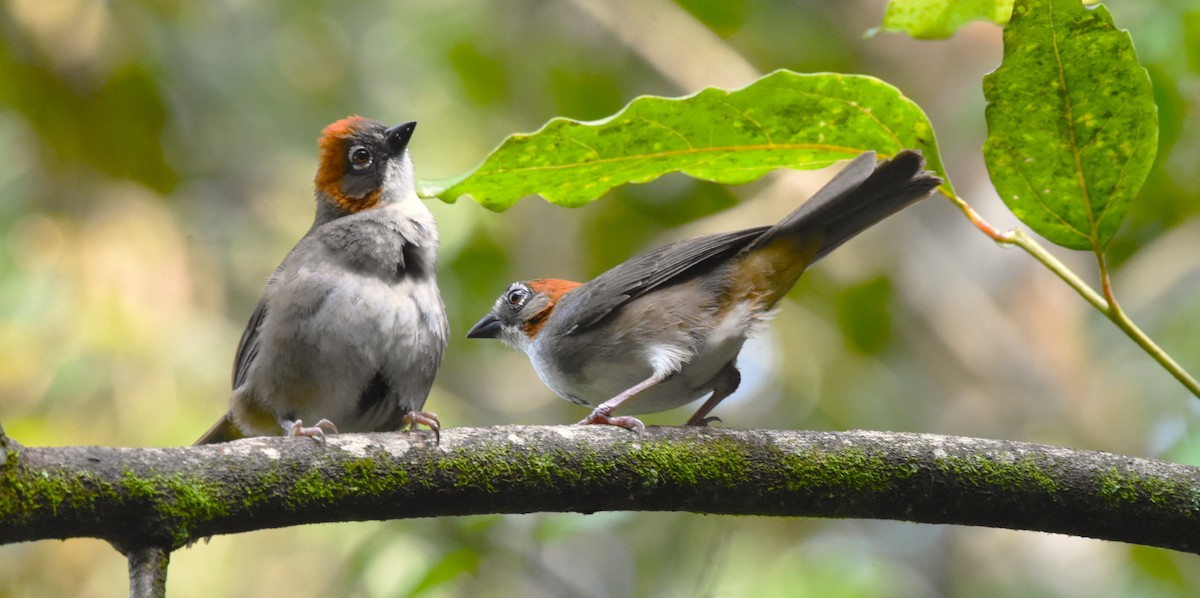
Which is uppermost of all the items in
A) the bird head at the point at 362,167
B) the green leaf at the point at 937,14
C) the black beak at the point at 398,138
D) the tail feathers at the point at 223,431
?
the black beak at the point at 398,138

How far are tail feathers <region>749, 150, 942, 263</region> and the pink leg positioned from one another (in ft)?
1.89

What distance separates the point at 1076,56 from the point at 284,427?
2.74m

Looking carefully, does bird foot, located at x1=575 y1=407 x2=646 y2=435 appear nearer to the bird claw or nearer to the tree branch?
the tree branch

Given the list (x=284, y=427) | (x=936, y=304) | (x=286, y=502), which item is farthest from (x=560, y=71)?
(x=286, y=502)

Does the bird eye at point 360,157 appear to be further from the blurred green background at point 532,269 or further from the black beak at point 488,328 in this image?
the blurred green background at point 532,269

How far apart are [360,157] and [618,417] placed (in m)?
1.71

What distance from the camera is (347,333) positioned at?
12.3 feet

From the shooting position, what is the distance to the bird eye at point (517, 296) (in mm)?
4445

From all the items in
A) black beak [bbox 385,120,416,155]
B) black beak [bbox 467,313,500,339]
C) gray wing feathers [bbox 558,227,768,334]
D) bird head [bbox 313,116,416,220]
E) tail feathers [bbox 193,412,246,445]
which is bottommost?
tail feathers [bbox 193,412,246,445]

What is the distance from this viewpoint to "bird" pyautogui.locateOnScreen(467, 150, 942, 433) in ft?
11.7

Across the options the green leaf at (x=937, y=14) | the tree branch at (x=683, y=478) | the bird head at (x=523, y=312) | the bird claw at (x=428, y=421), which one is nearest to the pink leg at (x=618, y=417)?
the tree branch at (x=683, y=478)

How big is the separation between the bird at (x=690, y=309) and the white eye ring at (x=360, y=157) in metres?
1.06

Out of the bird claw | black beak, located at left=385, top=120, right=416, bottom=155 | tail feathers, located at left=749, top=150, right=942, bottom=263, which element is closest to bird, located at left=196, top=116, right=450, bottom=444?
the bird claw

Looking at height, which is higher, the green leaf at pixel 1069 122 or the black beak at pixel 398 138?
the black beak at pixel 398 138
